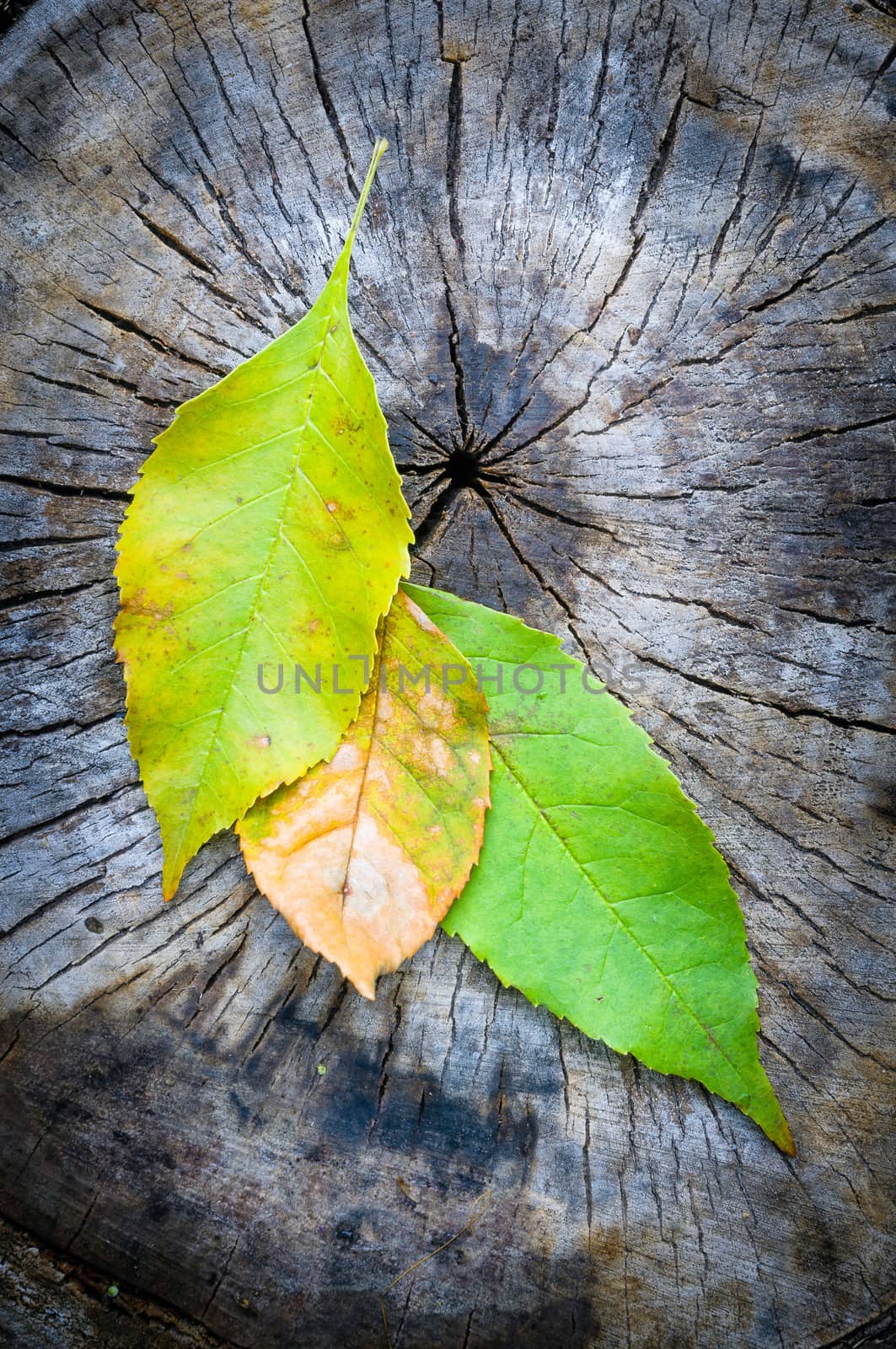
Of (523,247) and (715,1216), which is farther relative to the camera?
(523,247)

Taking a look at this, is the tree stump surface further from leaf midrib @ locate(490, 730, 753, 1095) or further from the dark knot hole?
leaf midrib @ locate(490, 730, 753, 1095)

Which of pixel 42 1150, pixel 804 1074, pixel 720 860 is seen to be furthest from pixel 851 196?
pixel 42 1150

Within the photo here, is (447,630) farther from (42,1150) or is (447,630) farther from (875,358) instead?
(42,1150)

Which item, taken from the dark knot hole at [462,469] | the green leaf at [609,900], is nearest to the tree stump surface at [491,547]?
the dark knot hole at [462,469]

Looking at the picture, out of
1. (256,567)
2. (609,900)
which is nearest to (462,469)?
(256,567)

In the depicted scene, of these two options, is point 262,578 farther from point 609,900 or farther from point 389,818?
point 609,900
